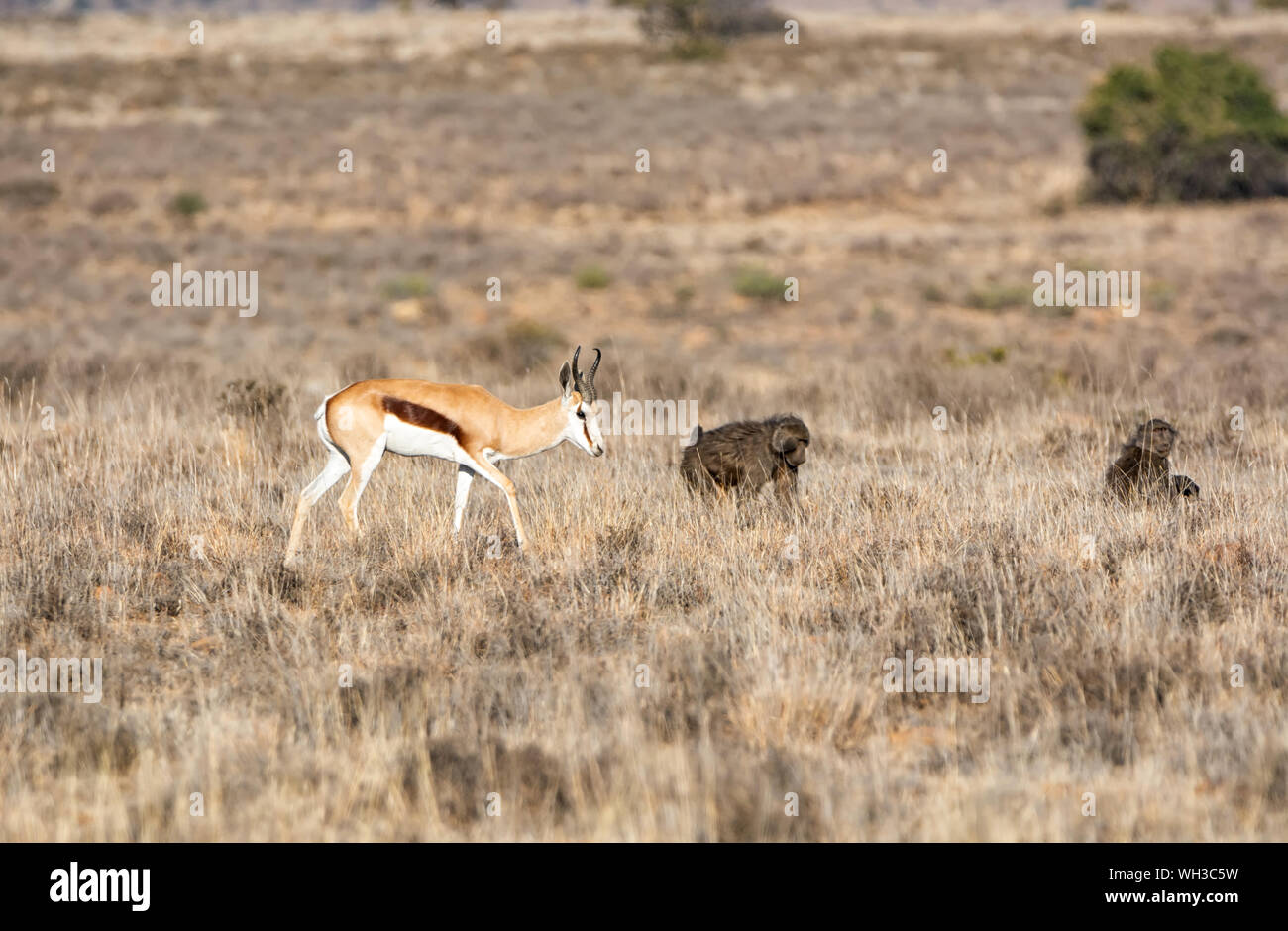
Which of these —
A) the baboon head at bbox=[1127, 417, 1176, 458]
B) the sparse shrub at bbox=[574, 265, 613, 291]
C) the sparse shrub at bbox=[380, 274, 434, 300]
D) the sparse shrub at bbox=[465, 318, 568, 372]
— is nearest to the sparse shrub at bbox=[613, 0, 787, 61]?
the sparse shrub at bbox=[574, 265, 613, 291]

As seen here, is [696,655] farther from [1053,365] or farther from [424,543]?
[1053,365]

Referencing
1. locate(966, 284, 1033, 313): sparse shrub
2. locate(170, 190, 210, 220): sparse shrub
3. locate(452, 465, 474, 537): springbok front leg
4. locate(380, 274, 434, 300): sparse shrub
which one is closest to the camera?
locate(452, 465, 474, 537): springbok front leg

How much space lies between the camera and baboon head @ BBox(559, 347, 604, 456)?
725 centimetres

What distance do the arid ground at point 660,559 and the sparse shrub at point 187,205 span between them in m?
3.06

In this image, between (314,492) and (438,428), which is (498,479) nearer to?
(438,428)

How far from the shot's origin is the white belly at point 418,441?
705 centimetres

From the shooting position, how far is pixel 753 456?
28.7 feet

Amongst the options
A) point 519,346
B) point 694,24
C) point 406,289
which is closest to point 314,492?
point 519,346

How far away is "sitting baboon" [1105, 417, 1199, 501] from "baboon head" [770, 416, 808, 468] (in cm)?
224

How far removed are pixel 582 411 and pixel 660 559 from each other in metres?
1.00

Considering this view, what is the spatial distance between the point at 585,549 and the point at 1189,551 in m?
3.58

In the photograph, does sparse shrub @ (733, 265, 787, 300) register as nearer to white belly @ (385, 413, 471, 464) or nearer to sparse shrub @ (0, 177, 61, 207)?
white belly @ (385, 413, 471, 464)

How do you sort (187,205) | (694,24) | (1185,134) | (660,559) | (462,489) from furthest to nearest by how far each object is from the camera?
(694,24), (1185,134), (187,205), (462,489), (660,559)

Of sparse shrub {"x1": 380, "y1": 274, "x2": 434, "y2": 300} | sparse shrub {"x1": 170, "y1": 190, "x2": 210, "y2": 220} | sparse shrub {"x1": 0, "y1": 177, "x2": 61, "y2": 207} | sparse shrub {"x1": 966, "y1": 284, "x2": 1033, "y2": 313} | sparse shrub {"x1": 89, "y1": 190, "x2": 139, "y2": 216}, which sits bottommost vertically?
sparse shrub {"x1": 966, "y1": 284, "x2": 1033, "y2": 313}
